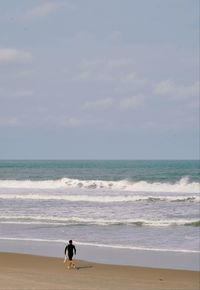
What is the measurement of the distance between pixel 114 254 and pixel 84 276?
3496mm

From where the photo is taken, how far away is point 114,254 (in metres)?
19.1

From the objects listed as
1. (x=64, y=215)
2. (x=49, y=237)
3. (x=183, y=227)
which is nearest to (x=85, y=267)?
(x=49, y=237)

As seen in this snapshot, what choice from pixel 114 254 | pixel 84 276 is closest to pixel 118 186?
pixel 114 254

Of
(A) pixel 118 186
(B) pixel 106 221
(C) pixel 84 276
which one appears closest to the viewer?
(C) pixel 84 276

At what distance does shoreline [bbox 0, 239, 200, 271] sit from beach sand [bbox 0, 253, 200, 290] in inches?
26.2

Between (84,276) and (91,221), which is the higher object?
(91,221)

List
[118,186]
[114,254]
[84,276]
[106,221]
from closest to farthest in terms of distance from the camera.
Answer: [84,276] < [114,254] < [106,221] < [118,186]

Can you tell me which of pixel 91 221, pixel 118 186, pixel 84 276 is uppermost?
pixel 118 186

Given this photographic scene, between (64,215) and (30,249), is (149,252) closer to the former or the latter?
(30,249)

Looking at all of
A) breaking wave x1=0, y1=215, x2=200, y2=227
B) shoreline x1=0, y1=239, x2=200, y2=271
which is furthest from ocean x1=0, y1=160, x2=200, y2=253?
shoreline x1=0, y1=239, x2=200, y2=271

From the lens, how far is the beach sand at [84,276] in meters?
14.1

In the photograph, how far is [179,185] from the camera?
52.3 meters

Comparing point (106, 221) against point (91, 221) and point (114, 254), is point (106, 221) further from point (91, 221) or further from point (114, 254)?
point (114, 254)

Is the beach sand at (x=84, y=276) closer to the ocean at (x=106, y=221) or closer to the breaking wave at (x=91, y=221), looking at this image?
the ocean at (x=106, y=221)
